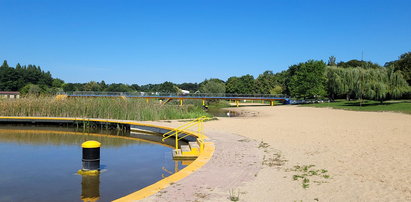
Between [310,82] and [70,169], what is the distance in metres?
62.4

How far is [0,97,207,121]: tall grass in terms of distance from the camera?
2388 centimetres

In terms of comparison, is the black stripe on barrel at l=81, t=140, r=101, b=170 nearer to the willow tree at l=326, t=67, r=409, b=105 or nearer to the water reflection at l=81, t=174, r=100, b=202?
the water reflection at l=81, t=174, r=100, b=202

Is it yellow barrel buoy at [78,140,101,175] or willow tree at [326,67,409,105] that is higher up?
willow tree at [326,67,409,105]

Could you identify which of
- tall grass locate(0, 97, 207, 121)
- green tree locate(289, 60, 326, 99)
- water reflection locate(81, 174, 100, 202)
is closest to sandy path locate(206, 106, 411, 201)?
water reflection locate(81, 174, 100, 202)

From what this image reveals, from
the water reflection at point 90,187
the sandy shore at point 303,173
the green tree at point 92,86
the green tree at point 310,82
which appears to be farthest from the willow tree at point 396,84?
the green tree at point 92,86

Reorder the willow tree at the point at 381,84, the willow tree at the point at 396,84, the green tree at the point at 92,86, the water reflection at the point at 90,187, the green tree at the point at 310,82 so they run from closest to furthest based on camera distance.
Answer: the water reflection at the point at 90,187, the willow tree at the point at 381,84, the willow tree at the point at 396,84, the green tree at the point at 310,82, the green tree at the point at 92,86

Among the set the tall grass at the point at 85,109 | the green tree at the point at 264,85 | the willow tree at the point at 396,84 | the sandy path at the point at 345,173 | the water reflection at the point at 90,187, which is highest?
the green tree at the point at 264,85

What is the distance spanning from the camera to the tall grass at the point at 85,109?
2388 centimetres

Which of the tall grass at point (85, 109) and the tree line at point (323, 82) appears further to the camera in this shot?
the tree line at point (323, 82)

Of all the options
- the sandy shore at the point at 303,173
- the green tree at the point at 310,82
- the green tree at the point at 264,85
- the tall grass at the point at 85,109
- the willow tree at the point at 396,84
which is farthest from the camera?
the green tree at the point at 264,85

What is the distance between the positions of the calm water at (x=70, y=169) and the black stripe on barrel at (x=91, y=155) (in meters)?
0.34

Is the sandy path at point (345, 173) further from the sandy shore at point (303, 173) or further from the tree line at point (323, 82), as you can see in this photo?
the tree line at point (323, 82)

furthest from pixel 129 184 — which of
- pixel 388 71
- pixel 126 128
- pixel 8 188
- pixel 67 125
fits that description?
pixel 388 71

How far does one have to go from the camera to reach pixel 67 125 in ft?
74.4
